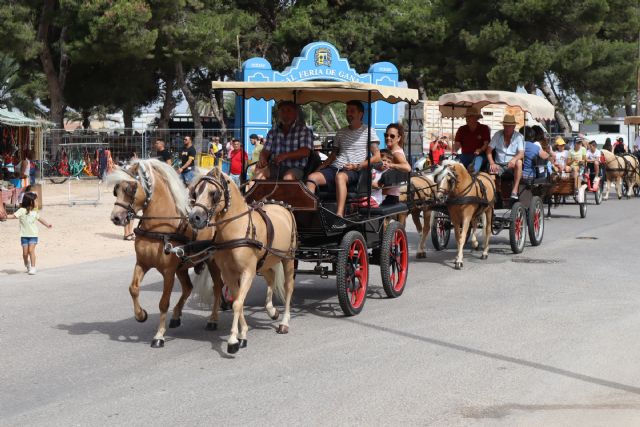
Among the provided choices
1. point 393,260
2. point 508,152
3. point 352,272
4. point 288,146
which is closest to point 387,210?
point 393,260

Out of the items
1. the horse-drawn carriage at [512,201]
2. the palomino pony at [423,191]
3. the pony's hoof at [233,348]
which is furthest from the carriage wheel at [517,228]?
the pony's hoof at [233,348]

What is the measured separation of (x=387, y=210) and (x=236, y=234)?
3173 mm

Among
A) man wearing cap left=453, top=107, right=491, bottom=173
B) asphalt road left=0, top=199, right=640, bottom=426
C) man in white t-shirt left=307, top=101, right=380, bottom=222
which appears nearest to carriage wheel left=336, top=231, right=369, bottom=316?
A: asphalt road left=0, top=199, right=640, bottom=426

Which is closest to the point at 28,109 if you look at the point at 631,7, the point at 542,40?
the point at 542,40

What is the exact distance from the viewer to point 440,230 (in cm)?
1645

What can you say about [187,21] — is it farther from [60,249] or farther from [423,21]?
[60,249]

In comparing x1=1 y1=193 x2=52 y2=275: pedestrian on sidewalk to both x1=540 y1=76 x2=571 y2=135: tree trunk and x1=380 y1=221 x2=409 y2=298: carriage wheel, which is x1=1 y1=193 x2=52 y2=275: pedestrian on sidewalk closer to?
x1=380 y1=221 x2=409 y2=298: carriage wheel

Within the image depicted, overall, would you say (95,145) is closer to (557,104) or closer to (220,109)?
(220,109)

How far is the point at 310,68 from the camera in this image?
35.8 meters

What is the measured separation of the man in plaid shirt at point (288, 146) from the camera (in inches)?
408

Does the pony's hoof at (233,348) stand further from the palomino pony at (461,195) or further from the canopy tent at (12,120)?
the canopy tent at (12,120)

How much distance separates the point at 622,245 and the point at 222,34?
2823 cm

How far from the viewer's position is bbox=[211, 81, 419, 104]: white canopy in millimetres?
9914

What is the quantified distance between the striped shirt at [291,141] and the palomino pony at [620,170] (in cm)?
2119
